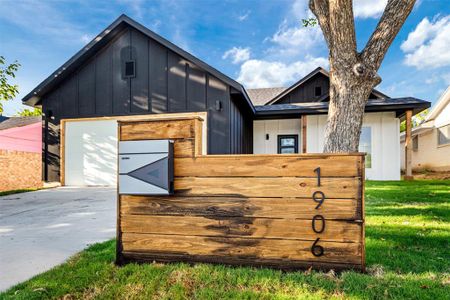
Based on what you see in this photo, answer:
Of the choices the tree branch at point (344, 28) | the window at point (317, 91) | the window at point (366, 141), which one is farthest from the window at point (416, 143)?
the tree branch at point (344, 28)

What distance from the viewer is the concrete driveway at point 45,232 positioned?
2.22m

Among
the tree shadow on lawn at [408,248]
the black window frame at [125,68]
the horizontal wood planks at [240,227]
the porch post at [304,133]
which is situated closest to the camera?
the horizontal wood planks at [240,227]

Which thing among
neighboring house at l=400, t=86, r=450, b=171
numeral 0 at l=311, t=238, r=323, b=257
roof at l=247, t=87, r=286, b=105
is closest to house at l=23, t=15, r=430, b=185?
numeral 0 at l=311, t=238, r=323, b=257

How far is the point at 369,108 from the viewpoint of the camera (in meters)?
9.19

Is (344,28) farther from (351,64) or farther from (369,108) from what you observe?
(369,108)

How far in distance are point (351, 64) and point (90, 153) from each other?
7891mm

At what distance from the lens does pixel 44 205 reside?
5.10m

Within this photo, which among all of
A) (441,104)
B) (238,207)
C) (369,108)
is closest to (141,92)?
(238,207)

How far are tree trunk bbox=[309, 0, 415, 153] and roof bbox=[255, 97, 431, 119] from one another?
251 inches

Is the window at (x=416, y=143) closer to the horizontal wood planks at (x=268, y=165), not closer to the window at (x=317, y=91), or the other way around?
Answer: the window at (x=317, y=91)

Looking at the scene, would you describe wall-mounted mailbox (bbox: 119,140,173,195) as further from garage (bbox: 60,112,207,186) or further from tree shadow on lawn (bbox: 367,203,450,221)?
garage (bbox: 60,112,207,186)

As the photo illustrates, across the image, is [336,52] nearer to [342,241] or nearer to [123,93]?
[342,241]

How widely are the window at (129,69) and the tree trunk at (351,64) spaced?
6307 mm

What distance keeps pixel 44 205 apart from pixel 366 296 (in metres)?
5.62
